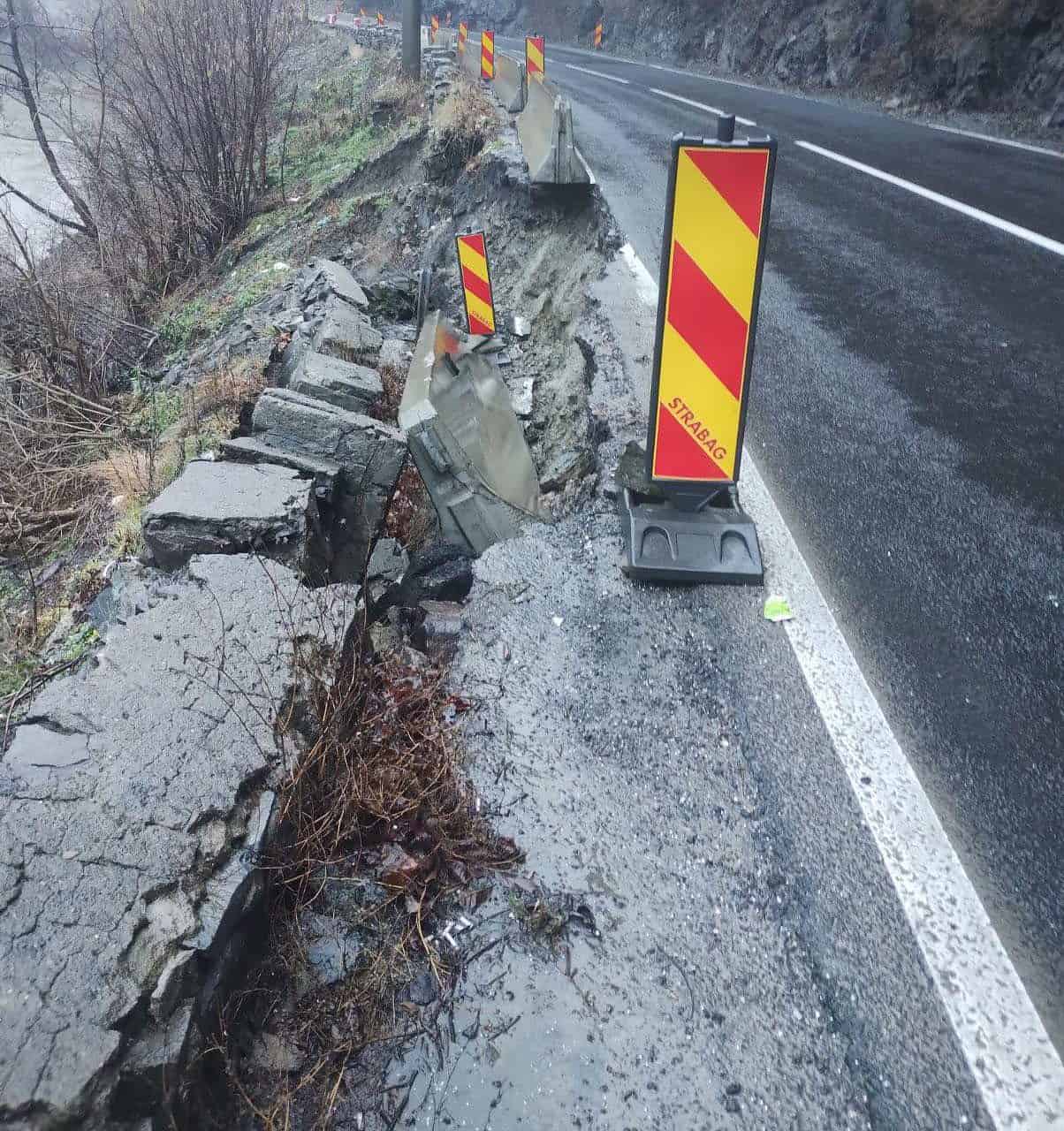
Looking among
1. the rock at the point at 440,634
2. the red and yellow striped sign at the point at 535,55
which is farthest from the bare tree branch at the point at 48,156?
the rock at the point at 440,634

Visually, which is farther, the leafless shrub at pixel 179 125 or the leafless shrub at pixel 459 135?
the leafless shrub at pixel 179 125

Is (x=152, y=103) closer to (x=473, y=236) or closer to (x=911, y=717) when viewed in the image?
(x=473, y=236)

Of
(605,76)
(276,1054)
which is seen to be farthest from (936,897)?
(605,76)

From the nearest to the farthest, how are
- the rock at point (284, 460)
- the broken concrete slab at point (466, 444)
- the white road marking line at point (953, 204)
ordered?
the rock at point (284, 460) < the broken concrete slab at point (466, 444) < the white road marking line at point (953, 204)

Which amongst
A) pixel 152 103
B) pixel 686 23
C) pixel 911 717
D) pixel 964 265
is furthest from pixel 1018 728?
pixel 686 23

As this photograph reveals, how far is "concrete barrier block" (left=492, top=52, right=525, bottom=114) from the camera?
11845 mm

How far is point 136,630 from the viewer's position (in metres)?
2.81

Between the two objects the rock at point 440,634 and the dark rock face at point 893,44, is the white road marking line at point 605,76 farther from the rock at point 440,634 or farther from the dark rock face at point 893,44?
the rock at point 440,634

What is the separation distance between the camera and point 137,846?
2105mm

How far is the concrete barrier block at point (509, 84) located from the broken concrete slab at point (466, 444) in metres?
7.76

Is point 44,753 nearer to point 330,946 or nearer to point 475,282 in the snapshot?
point 330,946

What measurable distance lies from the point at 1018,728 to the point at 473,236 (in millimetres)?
4934

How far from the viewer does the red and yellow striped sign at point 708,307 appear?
2.61 meters

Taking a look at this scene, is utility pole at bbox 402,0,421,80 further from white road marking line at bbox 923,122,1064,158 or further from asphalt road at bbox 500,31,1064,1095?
asphalt road at bbox 500,31,1064,1095
